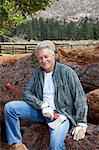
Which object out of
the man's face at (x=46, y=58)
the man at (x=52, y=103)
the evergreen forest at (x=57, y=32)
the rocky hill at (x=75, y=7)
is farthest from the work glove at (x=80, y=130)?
the rocky hill at (x=75, y=7)

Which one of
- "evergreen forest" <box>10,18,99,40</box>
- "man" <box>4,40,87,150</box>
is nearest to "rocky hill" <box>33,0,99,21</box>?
"evergreen forest" <box>10,18,99,40</box>

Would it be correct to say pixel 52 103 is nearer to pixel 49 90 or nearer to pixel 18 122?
pixel 49 90

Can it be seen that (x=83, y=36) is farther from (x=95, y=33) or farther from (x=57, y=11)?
(x=57, y=11)

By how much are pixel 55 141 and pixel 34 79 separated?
776 millimetres

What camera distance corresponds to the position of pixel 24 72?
6.61 meters

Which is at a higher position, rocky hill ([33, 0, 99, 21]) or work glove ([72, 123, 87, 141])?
rocky hill ([33, 0, 99, 21])

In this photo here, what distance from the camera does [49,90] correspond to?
4.58 meters

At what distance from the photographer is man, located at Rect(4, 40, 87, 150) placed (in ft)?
14.6

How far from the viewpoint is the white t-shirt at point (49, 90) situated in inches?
180

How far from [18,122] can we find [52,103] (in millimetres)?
432

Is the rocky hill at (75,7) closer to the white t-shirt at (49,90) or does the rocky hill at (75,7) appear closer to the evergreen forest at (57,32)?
the evergreen forest at (57,32)

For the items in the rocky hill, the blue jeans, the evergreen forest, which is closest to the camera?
the blue jeans

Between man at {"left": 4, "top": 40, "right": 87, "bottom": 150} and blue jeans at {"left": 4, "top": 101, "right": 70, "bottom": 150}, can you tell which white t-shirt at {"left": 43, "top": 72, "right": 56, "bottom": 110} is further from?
blue jeans at {"left": 4, "top": 101, "right": 70, "bottom": 150}

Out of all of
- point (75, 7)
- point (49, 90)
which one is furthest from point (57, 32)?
point (75, 7)
